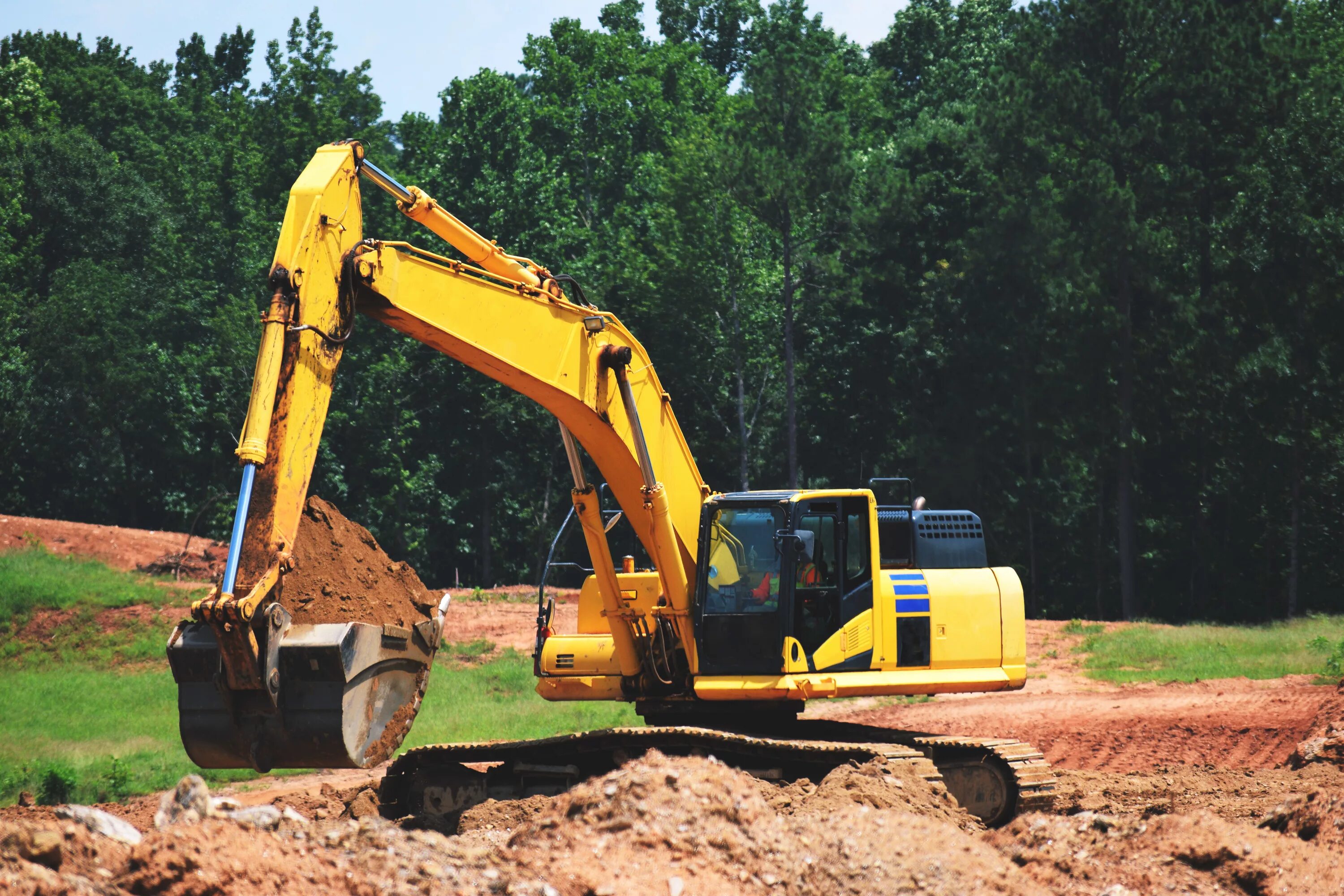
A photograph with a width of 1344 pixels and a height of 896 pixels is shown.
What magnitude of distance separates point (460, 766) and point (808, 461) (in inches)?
1406

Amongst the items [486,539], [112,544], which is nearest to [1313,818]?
[112,544]

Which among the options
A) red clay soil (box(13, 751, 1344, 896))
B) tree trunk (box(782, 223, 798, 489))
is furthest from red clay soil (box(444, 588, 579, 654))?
red clay soil (box(13, 751, 1344, 896))

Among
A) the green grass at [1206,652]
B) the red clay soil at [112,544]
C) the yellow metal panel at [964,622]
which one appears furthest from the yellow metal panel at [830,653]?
the red clay soil at [112,544]

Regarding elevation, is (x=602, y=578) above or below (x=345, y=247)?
below

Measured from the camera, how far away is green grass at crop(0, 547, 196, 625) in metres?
26.3

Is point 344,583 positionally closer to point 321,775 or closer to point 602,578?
point 602,578

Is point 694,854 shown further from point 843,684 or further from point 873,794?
point 843,684

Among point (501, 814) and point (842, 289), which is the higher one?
point (842, 289)

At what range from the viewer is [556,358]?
1060cm

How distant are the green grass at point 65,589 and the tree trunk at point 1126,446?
24736 mm

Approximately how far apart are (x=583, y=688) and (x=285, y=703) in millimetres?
3303

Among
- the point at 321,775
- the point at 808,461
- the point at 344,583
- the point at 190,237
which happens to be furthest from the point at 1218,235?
the point at 190,237

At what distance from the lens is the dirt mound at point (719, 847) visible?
23.7 feet

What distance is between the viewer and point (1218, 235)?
3531cm
